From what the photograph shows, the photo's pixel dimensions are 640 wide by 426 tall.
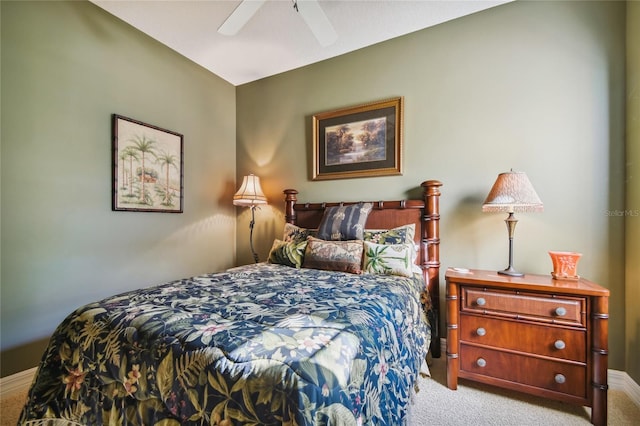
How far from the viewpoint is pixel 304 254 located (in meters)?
2.33

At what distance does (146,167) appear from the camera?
Answer: 2541mm

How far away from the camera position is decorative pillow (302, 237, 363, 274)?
6.79 ft

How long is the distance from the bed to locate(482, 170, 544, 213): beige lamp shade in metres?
0.81

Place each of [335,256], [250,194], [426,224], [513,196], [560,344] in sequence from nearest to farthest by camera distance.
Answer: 1. [560,344]
2. [513,196]
3. [335,256]
4. [426,224]
5. [250,194]

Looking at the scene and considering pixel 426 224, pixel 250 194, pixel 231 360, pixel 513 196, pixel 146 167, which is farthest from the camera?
pixel 250 194

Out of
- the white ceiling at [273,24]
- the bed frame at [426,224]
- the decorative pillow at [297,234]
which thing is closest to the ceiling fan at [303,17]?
the white ceiling at [273,24]

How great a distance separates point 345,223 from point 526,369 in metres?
1.52

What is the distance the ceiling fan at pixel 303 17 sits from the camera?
1595 millimetres

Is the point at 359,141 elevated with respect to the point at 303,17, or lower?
lower

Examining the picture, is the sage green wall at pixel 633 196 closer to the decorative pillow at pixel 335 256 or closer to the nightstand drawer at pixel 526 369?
the nightstand drawer at pixel 526 369

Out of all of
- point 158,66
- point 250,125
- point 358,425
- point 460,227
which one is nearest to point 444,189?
point 460,227

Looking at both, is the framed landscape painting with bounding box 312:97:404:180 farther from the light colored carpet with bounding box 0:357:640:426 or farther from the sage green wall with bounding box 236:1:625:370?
the light colored carpet with bounding box 0:357:640:426

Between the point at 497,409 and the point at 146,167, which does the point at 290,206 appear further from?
the point at 497,409

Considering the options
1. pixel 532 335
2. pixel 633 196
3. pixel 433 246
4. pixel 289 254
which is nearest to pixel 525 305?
pixel 532 335
